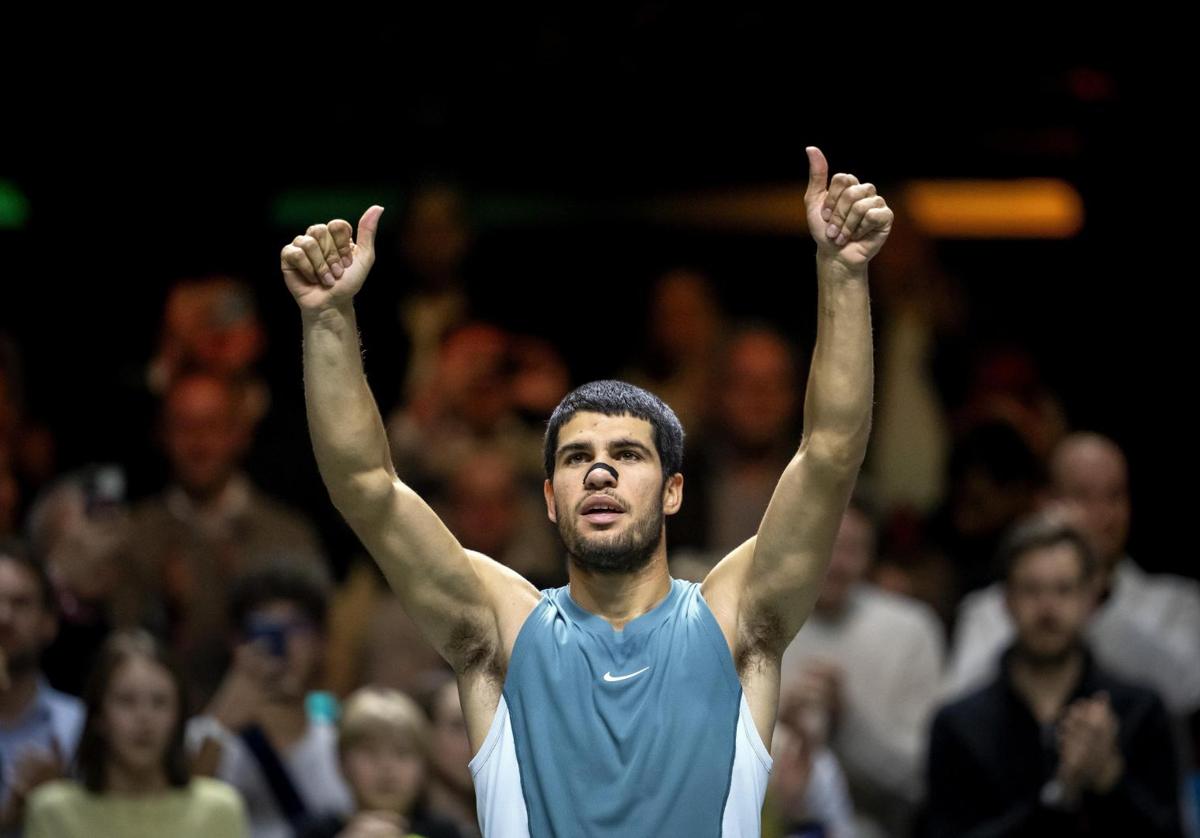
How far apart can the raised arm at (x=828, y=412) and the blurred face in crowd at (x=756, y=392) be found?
3.98 meters

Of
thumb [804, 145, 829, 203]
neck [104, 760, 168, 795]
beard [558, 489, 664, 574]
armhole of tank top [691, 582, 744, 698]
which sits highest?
thumb [804, 145, 829, 203]

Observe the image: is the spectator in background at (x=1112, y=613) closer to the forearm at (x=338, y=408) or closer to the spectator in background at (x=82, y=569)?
the spectator in background at (x=82, y=569)

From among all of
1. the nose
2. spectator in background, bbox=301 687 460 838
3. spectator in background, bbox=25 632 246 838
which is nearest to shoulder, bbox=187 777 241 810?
spectator in background, bbox=25 632 246 838

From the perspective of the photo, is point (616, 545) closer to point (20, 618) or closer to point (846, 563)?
point (20, 618)

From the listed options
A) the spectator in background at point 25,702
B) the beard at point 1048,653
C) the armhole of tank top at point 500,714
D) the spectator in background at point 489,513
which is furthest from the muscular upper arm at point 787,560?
the spectator in background at point 489,513

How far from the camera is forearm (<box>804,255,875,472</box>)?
16.8 feet

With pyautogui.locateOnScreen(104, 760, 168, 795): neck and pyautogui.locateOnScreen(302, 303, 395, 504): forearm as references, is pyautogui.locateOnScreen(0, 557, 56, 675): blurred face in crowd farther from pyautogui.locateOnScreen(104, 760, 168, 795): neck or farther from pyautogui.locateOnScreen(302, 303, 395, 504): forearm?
pyautogui.locateOnScreen(302, 303, 395, 504): forearm

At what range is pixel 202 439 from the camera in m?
8.70

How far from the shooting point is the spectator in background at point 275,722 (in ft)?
24.0

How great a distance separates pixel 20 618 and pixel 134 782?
686mm

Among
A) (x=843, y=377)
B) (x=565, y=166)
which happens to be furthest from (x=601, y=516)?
(x=565, y=166)

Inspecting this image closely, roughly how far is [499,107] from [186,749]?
13.6 ft

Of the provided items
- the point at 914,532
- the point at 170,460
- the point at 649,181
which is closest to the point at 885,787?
the point at 914,532

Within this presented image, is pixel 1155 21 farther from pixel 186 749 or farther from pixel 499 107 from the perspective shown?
pixel 186 749
